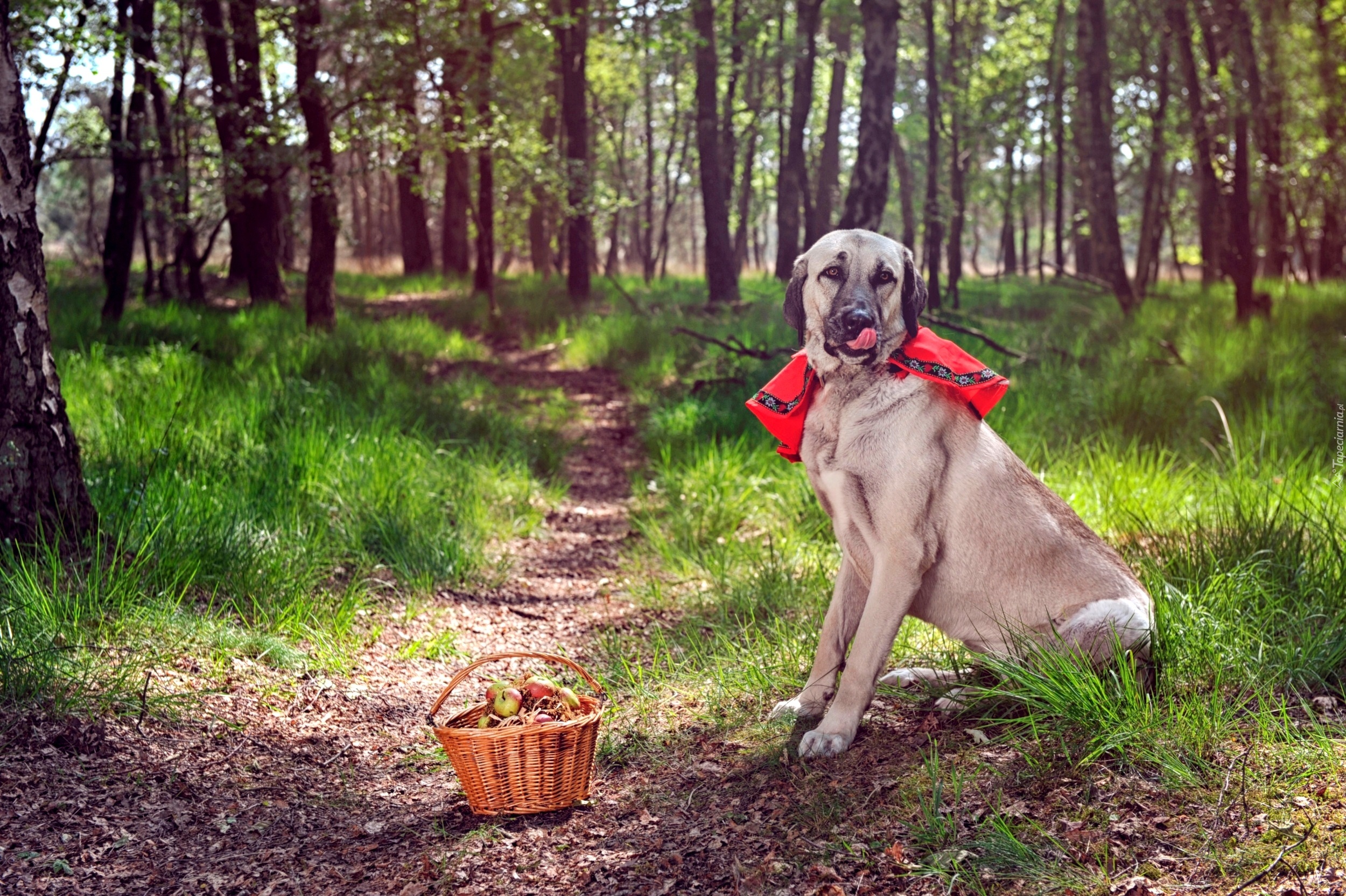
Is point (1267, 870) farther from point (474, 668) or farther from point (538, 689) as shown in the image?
point (474, 668)

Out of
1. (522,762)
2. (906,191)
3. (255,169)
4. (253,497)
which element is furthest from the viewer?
(906,191)

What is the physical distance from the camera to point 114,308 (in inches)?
372

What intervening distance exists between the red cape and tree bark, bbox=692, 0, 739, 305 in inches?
434

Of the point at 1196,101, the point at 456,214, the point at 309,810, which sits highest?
the point at 1196,101

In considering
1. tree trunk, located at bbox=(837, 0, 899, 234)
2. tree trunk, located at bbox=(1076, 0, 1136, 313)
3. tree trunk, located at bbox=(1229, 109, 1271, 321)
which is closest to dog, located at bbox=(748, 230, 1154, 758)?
tree trunk, located at bbox=(837, 0, 899, 234)

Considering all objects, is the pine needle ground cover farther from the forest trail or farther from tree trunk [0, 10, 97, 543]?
tree trunk [0, 10, 97, 543]

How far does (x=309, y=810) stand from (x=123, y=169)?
8.40 m

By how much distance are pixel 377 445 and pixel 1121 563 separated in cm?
427

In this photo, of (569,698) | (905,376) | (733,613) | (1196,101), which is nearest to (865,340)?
(905,376)

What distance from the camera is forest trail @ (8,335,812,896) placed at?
2727 millimetres

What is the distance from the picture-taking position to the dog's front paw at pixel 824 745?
122 inches

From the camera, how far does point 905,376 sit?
3178 mm

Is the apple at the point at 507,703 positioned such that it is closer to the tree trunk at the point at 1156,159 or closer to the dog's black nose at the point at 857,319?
the dog's black nose at the point at 857,319

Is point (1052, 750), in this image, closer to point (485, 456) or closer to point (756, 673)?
point (756, 673)
